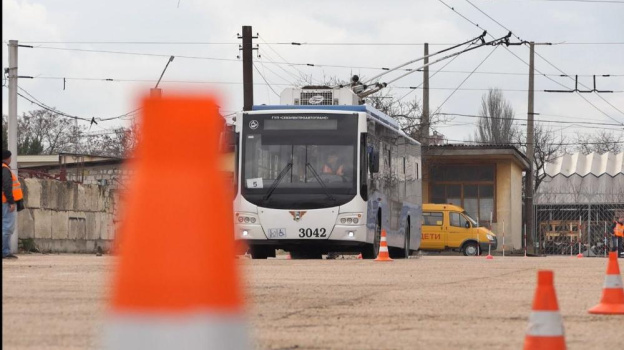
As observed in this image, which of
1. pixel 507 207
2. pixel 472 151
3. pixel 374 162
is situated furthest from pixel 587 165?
pixel 374 162

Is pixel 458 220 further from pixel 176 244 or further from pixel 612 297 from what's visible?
pixel 176 244

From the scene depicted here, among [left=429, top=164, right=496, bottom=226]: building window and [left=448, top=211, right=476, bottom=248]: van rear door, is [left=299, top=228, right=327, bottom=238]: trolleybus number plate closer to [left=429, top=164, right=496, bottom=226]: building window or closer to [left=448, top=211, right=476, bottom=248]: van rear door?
[left=448, top=211, right=476, bottom=248]: van rear door

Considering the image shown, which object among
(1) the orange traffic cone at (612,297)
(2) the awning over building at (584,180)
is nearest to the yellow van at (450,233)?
(2) the awning over building at (584,180)

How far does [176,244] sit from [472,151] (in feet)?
170

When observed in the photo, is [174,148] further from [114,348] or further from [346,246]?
[346,246]

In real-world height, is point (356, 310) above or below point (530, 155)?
below

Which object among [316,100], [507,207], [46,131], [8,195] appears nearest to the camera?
[8,195]

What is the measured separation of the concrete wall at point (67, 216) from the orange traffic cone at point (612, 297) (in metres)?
22.6

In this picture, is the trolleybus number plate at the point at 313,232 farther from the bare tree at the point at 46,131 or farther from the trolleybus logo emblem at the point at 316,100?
the bare tree at the point at 46,131

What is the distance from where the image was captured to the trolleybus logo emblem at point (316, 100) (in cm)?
2705

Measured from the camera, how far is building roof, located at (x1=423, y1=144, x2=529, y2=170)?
54.0 meters

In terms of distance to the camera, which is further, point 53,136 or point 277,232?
point 53,136

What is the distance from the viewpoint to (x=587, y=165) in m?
64.9

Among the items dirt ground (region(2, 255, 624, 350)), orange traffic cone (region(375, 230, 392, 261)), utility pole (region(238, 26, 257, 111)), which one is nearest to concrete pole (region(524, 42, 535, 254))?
utility pole (region(238, 26, 257, 111))
